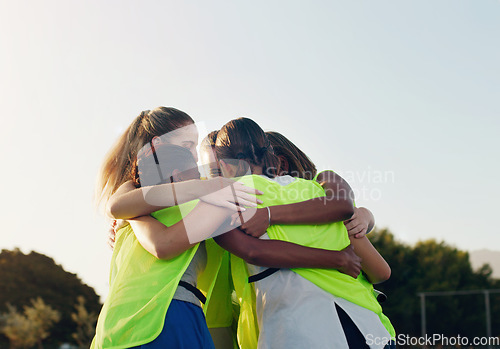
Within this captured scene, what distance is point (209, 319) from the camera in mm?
2471

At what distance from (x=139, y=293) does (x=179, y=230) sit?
278 millimetres

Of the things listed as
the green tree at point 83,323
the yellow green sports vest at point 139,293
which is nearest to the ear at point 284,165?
the yellow green sports vest at point 139,293

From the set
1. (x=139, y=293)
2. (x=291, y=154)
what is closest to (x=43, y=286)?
(x=291, y=154)

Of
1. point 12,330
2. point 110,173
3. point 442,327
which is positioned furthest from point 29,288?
point 110,173

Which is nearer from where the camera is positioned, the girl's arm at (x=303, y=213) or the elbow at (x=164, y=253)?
the elbow at (x=164, y=253)

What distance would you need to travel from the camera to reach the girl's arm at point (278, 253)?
2.02 m

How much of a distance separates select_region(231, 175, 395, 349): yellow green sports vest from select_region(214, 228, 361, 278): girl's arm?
0.05 m

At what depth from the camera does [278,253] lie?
203cm

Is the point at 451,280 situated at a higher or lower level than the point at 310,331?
lower

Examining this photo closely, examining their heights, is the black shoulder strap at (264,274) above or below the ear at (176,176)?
below

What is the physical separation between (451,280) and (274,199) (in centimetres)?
3816

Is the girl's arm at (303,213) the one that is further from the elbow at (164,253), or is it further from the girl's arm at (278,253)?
the elbow at (164,253)

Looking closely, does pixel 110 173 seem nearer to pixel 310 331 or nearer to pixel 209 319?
pixel 209 319

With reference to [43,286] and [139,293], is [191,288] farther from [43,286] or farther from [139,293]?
[43,286]
